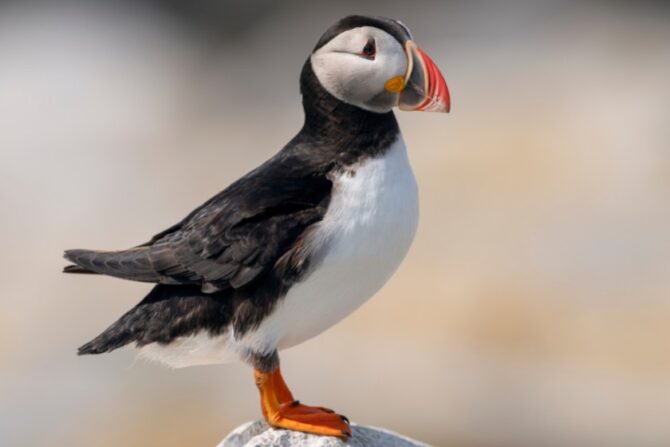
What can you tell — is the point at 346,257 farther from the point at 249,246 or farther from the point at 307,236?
the point at 249,246

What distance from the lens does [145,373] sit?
7.88 m

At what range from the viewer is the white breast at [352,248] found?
366cm

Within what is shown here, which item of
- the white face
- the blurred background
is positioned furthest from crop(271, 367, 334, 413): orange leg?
the blurred background

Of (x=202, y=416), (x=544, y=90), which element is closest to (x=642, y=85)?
(x=544, y=90)

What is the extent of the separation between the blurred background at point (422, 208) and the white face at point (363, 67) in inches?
146

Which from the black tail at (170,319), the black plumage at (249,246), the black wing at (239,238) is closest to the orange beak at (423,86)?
the black plumage at (249,246)

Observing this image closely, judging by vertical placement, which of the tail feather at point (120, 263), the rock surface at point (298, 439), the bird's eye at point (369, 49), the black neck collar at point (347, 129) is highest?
the bird's eye at point (369, 49)

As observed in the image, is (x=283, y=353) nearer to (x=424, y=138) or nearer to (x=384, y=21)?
(x=424, y=138)

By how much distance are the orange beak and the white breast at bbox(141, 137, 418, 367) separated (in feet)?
0.59

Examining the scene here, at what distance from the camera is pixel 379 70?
145 inches

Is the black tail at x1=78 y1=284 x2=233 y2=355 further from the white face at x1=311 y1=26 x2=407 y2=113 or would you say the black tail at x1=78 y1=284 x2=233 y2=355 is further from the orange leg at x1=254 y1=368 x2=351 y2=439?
the white face at x1=311 y1=26 x2=407 y2=113

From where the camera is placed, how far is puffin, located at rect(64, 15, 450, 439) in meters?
3.68

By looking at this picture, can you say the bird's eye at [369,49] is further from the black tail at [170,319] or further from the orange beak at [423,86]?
the black tail at [170,319]

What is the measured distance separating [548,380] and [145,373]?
240 cm
